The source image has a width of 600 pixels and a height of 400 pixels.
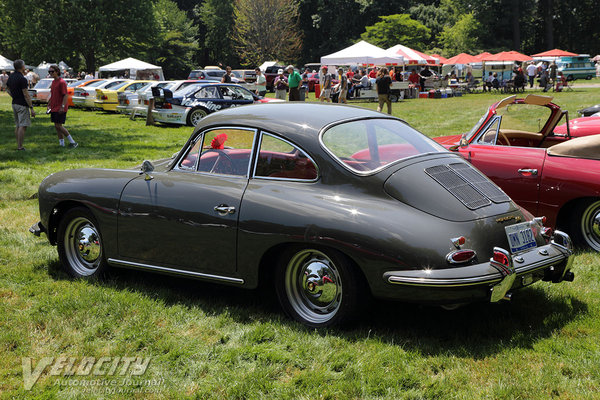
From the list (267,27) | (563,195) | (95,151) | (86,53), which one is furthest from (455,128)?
(267,27)

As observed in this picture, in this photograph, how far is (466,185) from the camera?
175 inches

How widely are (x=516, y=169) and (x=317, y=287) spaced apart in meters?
2.98

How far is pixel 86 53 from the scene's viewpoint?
170ft

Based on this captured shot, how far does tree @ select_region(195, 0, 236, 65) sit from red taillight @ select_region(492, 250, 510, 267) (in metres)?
78.3

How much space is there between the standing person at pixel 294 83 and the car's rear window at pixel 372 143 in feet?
56.3

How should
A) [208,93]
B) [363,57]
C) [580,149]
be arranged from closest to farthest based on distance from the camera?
[580,149] → [208,93] → [363,57]

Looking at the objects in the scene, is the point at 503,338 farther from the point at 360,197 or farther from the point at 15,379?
the point at 15,379

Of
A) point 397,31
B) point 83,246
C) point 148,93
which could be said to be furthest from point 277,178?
point 397,31

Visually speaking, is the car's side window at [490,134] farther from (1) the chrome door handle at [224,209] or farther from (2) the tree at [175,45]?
(2) the tree at [175,45]

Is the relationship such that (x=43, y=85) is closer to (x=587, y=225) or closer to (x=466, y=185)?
(x=587, y=225)

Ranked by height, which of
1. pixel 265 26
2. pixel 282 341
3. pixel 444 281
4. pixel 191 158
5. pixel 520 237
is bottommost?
pixel 282 341

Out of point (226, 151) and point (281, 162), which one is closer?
point (281, 162)

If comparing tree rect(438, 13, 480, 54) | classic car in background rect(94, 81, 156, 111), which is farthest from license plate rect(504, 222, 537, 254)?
tree rect(438, 13, 480, 54)

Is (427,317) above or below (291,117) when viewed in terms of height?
below
